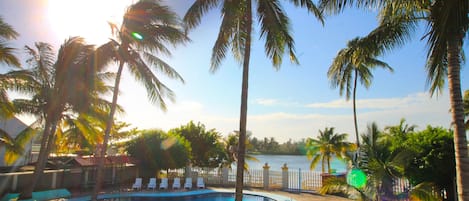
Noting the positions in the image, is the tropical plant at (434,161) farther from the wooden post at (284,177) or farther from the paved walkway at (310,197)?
the wooden post at (284,177)

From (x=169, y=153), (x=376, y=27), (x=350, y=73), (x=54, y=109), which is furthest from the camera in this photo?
(x=169, y=153)

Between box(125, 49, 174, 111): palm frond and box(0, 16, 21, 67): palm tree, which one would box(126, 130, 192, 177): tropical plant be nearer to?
box(125, 49, 174, 111): palm frond

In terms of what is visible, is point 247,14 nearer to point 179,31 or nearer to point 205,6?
point 205,6

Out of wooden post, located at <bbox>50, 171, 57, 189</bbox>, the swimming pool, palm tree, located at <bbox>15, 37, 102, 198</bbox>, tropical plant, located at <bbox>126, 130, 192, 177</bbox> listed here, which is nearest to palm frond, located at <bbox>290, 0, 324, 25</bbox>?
palm tree, located at <bbox>15, 37, 102, 198</bbox>

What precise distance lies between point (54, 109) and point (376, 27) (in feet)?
35.8

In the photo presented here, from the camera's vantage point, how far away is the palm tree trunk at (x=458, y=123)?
4.75 metres

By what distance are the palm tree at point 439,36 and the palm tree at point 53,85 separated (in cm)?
866

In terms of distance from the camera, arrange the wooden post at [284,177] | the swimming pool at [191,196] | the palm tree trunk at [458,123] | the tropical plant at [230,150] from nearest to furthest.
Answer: the palm tree trunk at [458,123] < the swimming pool at [191,196] < the wooden post at [284,177] < the tropical plant at [230,150]

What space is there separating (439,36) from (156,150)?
49.3 feet

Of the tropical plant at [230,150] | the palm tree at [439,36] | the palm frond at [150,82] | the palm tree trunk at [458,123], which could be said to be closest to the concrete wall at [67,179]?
the tropical plant at [230,150]

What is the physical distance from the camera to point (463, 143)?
15.7 ft

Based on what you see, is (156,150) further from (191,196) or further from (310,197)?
(310,197)

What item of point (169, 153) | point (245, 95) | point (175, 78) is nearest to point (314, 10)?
point (245, 95)

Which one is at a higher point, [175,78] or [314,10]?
[314,10]
